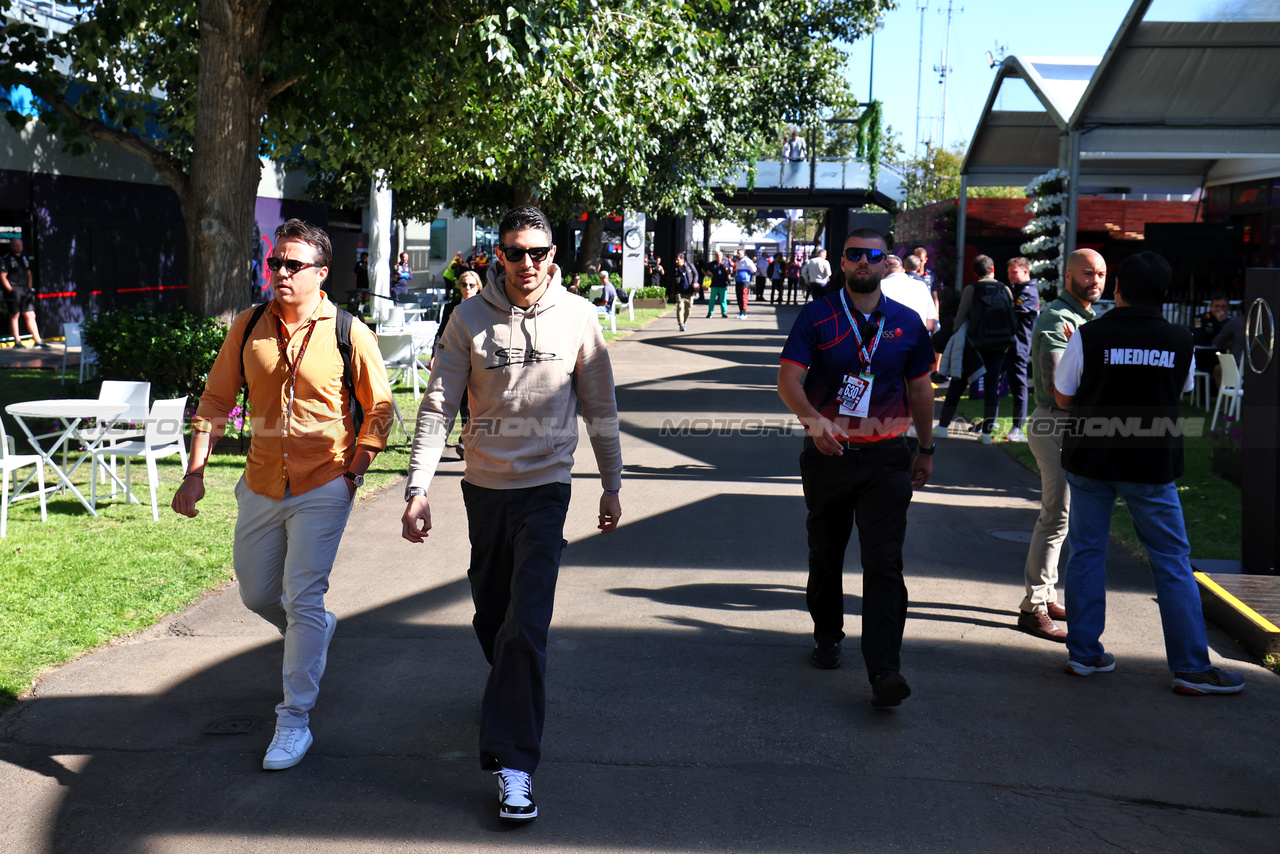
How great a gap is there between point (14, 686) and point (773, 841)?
10.8 feet

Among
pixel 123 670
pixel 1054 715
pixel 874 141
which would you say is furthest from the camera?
pixel 874 141

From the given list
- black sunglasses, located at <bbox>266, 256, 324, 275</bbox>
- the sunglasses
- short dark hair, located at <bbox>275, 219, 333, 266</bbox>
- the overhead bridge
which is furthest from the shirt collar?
the overhead bridge

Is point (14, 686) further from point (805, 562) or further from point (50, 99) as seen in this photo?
point (50, 99)

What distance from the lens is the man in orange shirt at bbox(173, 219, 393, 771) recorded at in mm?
4227

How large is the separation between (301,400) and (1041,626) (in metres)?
3.79

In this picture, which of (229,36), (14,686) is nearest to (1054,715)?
(14,686)

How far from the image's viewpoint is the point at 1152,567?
16.8 feet

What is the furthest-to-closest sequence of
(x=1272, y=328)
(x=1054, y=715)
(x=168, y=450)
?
(x=168, y=450) < (x=1272, y=328) < (x=1054, y=715)

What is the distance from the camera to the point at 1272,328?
6.31 metres

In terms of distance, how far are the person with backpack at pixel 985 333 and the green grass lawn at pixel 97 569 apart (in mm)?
6243

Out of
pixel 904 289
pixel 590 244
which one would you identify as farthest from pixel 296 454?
pixel 590 244

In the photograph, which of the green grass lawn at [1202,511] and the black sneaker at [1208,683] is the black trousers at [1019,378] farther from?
the black sneaker at [1208,683]

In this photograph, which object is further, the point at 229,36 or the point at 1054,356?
the point at 229,36

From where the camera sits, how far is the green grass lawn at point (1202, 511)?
301 inches
